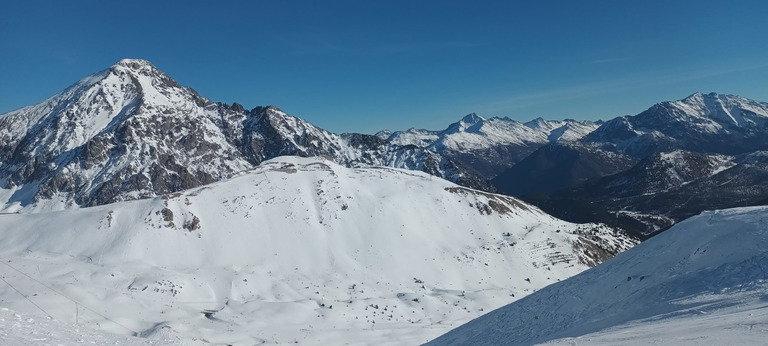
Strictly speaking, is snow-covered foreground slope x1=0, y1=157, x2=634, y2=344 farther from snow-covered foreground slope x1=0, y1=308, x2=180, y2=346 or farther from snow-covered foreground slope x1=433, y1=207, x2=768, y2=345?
snow-covered foreground slope x1=0, y1=308, x2=180, y2=346

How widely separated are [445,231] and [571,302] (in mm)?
64718

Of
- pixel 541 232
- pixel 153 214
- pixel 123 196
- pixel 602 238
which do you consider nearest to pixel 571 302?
pixel 541 232

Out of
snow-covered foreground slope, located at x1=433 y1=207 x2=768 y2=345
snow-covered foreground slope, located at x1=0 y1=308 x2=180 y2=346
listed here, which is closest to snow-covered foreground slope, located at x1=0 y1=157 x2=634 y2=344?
snow-covered foreground slope, located at x1=433 y1=207 x2=768 y2=345

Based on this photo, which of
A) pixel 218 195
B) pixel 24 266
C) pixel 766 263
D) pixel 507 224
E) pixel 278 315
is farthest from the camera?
pixel 507 224

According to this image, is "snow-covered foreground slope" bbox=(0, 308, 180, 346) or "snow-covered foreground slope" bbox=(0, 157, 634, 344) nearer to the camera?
"snow-covered foreground slope" bbox=(0, 308, 180, 346)

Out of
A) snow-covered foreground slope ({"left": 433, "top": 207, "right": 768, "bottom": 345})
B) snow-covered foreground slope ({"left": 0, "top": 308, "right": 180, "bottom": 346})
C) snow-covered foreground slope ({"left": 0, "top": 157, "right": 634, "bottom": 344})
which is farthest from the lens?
snow-covered foreground slope ({"left": 0, "top": 157, "right": 634, "bottom": 344})

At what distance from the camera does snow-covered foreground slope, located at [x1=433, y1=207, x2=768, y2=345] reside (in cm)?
1889

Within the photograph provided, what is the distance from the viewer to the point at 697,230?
30438mm

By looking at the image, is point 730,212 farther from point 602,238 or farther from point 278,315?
point 602,238

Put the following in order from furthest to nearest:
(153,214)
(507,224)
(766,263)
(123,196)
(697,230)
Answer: (123,196)
(507,224)
(153,214)
(697,230)
(766,263)

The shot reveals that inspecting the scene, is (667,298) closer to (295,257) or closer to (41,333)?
(41,333)

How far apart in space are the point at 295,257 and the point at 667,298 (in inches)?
2597

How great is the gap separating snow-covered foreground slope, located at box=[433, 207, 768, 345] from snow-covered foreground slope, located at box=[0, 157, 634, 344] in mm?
23671

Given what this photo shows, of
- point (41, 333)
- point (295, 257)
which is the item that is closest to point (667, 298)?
point (41, 333)
